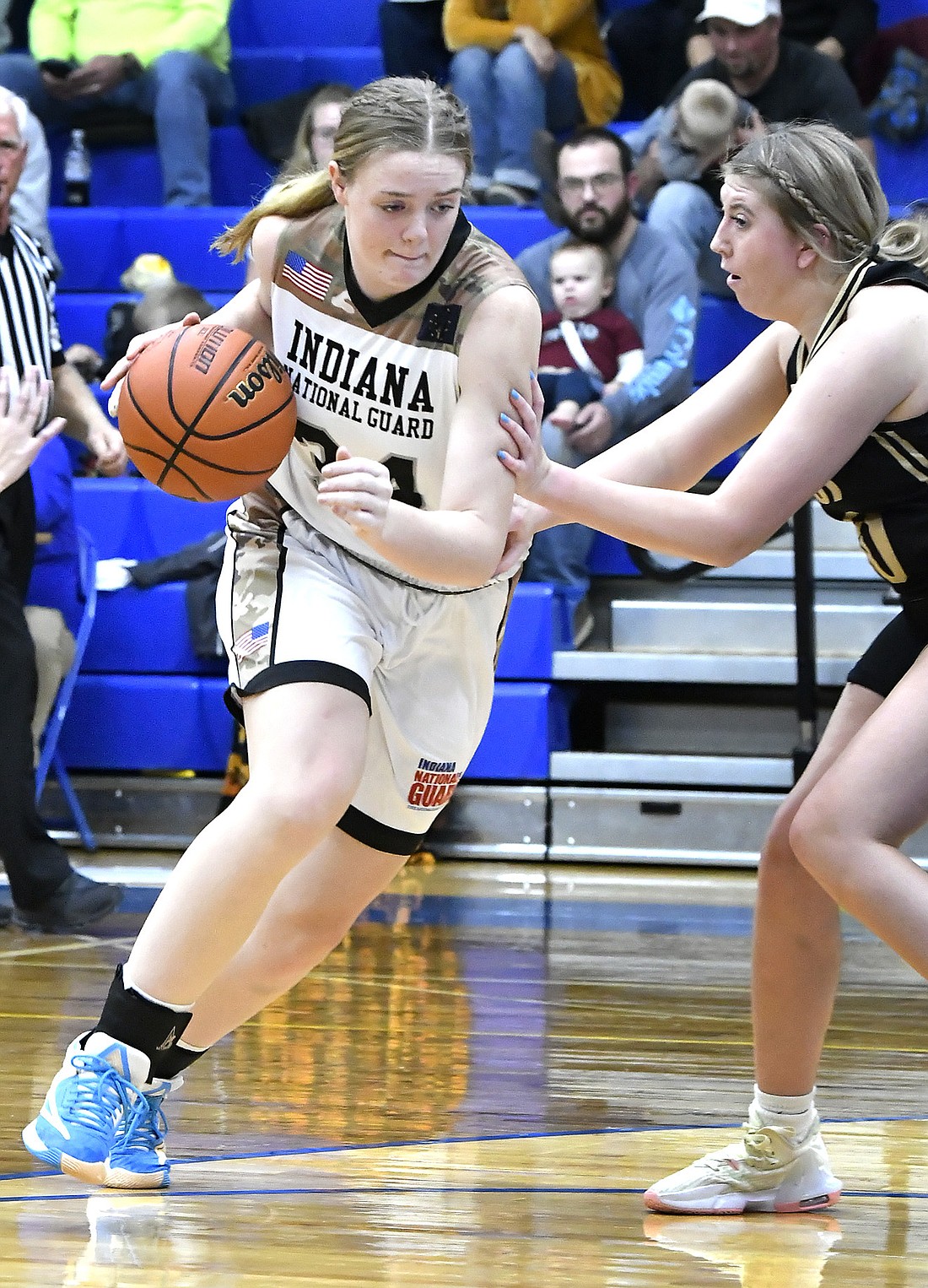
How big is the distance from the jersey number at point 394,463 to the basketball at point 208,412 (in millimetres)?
55

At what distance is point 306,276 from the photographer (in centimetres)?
264

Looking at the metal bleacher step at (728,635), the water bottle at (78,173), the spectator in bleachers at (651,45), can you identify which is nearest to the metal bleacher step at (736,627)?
the metal bleacher step at (728,635)

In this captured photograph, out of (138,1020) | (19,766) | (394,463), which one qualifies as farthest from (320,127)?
(138,1020)

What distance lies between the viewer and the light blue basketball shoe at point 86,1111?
Answer: 91.2 inches

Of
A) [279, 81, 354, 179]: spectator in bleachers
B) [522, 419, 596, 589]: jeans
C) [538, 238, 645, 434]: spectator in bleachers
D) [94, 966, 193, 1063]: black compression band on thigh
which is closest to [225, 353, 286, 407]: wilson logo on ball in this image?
[94, 966, 193, 1063]: black compression band on thigh

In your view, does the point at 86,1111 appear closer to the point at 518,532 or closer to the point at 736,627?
the point at 518,532

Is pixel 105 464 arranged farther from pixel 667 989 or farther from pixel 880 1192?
pixel 880 1192

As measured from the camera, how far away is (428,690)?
2.67m

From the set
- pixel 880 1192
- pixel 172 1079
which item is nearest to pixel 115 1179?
pixel 172 1079

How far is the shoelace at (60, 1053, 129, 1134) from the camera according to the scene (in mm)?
2330

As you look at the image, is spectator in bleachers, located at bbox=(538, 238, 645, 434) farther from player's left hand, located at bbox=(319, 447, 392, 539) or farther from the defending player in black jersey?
player's left hand, located at bbox=(319, 447, 392, 539)

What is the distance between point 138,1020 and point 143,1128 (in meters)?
0.17

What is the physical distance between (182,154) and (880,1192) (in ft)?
21.5

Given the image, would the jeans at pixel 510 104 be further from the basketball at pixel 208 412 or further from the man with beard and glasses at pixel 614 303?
the basketball at pixel 208 412
